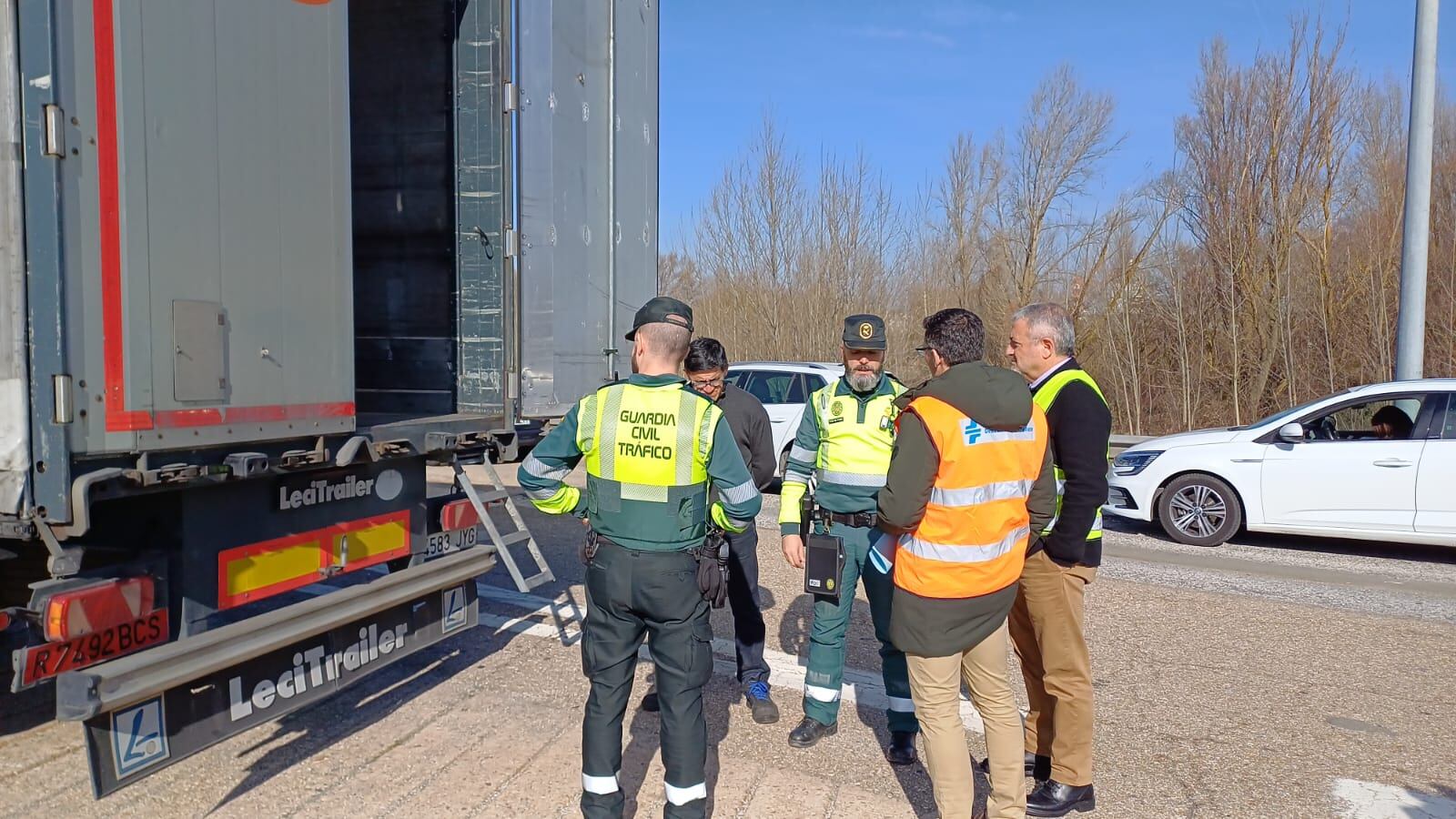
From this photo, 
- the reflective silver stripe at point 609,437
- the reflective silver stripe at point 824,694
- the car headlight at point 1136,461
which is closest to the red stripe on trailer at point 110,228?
the reflective silver stripe at point 609,437

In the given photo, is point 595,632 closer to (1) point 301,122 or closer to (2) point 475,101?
(1) point 301,122

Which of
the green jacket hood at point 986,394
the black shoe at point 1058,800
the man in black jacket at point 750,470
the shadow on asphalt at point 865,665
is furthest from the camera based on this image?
the man in black jacket at point 750,470

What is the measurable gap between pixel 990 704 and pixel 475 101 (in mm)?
3731

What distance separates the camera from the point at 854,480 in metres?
4.20

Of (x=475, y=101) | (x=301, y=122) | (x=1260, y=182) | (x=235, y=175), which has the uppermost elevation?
(x=1260, y=182)

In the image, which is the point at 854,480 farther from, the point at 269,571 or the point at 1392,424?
the point at 1392,424

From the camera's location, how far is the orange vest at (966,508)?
121 inches

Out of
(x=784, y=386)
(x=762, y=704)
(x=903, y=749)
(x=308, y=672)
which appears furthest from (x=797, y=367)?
(x=308, y=672)

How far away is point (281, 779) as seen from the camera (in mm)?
3793

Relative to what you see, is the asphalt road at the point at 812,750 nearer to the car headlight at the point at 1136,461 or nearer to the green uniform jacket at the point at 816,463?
the green uniform jacket at the point at 816,463

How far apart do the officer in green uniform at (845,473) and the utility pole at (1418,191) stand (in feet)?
33.5

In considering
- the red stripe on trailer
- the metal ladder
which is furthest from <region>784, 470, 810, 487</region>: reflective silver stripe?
the red stripe on trailer

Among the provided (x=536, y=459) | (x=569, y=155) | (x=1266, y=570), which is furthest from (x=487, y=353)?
(x=1266, y=570)

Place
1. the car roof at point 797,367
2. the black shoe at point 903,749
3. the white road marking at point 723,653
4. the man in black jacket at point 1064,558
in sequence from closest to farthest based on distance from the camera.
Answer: the man in black jacket at point 1064,558, the black shoe at point 903,749, the white road marking at point 723,653, the car roof at point 797,367
